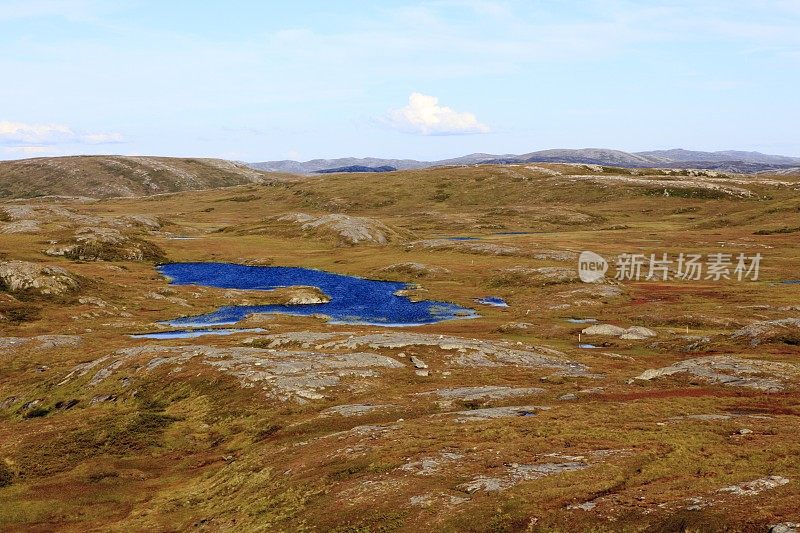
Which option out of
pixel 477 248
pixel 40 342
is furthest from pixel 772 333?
pixel 477 248

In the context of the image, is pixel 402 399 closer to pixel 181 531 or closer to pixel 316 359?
pixel 316 359

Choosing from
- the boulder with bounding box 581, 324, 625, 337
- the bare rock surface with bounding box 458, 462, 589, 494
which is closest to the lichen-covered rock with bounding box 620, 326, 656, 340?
the boulder with bounding box 581, 324, 625, 337

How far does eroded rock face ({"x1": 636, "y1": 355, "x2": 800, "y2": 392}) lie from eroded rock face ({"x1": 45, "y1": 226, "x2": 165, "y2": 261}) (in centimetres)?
15865

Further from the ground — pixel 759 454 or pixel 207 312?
pixel 759 454

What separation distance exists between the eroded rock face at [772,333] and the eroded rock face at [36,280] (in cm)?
12141

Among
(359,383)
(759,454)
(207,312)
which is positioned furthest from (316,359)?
(207,312)

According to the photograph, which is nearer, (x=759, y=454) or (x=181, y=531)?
(x=759, y=454)

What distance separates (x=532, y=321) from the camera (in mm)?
107875

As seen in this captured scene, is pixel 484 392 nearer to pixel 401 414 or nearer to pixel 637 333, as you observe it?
pixel 401 414

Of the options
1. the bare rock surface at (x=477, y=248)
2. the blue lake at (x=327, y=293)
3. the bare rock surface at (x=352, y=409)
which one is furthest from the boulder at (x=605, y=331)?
the bare rock surface at (x=477, y=248)

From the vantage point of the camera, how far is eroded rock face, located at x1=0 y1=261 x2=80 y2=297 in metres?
120

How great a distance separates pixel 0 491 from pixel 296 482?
24001 millimetres

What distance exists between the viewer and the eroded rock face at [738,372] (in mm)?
55156

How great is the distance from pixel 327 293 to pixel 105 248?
7970 centimetres
